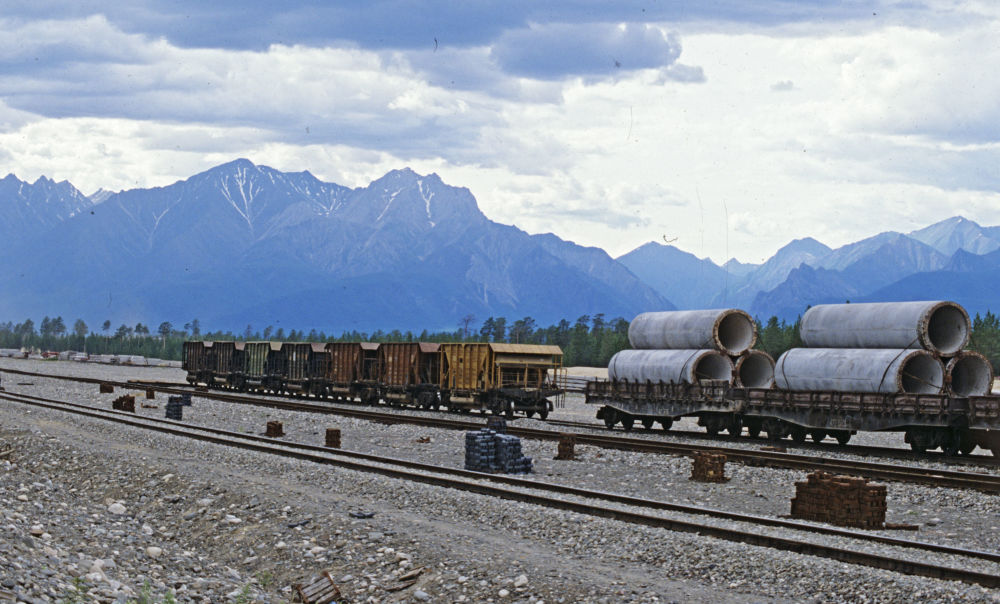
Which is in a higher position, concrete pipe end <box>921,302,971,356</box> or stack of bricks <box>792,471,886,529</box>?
concrete pipe end <box>921,302,971,356</box>

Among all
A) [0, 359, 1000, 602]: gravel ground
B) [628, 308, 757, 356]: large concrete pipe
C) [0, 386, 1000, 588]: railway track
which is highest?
[628, 308, 757, 356]: large concrete pipe

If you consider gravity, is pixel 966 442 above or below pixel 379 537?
above

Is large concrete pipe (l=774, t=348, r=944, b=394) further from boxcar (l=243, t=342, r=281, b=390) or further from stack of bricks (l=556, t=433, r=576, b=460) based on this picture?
boxcar (l=243, t=342, r=281, b=390)

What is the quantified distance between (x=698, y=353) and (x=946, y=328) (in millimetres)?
8383

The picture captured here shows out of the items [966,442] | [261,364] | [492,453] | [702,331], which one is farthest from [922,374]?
[261,364]

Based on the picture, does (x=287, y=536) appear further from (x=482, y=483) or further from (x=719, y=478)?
(x=719, y=478)

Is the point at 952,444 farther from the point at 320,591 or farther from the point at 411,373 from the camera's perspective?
the point at 411,373

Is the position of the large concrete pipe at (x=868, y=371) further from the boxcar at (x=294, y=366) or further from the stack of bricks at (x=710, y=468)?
the boxcar at (x=294, y=366)

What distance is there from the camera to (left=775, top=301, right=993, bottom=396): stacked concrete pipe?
29781 millimetres

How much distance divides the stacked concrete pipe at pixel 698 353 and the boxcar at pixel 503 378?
4.06 m

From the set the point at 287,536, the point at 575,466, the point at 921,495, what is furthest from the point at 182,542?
the point at 921,495

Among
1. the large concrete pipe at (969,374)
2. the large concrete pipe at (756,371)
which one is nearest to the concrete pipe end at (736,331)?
the large concrete pipe at (756,371)

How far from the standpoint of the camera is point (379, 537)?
14680 millimetres

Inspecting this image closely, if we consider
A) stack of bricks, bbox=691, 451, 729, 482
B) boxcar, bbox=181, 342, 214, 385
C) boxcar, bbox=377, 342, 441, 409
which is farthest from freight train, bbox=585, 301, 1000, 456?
boxcar, bbox=181, 342, 214, 385
